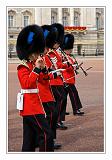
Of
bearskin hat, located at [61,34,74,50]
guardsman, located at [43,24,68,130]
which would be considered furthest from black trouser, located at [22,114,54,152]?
bearskin hat, located at [61,34,74,50]

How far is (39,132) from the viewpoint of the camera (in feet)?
12.6

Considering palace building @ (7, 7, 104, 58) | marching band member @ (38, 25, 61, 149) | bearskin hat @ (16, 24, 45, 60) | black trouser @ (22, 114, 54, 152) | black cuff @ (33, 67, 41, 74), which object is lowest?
black trouser @ (22, 114, 54, 152)

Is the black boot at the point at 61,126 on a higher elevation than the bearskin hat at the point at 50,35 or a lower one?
lower

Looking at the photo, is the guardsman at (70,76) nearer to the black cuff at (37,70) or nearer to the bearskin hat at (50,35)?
the bearskin hat at (50,35)

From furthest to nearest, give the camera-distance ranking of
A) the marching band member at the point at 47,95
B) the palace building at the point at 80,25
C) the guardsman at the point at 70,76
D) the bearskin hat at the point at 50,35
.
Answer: the palace building at the point at 80,25, the guardsman at the point at 70,76, the bearskin hat at the point at 50,35, the marching band member at the point at 47,95

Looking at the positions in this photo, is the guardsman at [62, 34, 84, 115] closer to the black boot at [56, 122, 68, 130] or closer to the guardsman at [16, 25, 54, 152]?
the black boot at [56, 122, 68, 130]

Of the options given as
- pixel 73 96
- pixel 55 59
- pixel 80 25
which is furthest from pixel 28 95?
pixel 80 25

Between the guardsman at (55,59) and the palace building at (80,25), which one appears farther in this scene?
the palace building at (80,25)

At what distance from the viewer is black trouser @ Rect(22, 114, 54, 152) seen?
3.82 metres

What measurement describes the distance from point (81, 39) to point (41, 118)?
78.9 ft

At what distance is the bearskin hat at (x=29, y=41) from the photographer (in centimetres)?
391

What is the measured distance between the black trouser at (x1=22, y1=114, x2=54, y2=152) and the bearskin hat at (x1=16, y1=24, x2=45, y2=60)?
1.76 feet

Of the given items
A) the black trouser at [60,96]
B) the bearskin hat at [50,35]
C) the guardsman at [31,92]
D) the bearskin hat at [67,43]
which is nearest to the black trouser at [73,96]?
the bearskin hat at [67,43]
